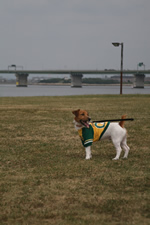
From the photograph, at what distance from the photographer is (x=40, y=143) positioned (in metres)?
9.73

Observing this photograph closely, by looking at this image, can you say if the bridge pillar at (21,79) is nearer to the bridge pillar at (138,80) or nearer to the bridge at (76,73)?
the bridge at (76,73)

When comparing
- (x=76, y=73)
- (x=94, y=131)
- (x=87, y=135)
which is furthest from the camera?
(x=76, y=73)

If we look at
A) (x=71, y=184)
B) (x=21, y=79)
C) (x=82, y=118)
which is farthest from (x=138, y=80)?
(x=71, y=184)

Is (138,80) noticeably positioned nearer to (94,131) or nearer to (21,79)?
(21,79)

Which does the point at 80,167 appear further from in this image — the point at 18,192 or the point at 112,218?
the point at 112,218

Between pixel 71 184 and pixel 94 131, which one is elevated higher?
pixel 94 131

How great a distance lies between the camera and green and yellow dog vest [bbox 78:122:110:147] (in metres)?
7.37

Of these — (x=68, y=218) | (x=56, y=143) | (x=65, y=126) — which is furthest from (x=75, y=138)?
(x=68, y=218)

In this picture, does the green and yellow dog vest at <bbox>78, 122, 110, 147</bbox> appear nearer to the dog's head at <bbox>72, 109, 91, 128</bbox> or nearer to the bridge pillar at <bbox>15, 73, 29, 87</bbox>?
the dog's head at <bbox>72, 109, 91, 128</bbox>

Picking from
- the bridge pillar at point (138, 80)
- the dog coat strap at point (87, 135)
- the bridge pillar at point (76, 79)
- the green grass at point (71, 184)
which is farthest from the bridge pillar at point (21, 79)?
the dog coat strap at point (87, 135)

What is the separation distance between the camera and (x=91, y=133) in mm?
7418

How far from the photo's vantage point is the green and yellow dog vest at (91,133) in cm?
737

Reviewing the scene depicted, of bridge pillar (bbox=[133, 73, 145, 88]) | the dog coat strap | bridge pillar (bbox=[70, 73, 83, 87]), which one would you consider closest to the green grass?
the dog coat strap

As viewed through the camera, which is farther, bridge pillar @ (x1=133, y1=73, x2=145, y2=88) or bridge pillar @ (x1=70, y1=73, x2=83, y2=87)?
bridge pillar @ (x1=70, y1=73, x2=83, y2=87)
